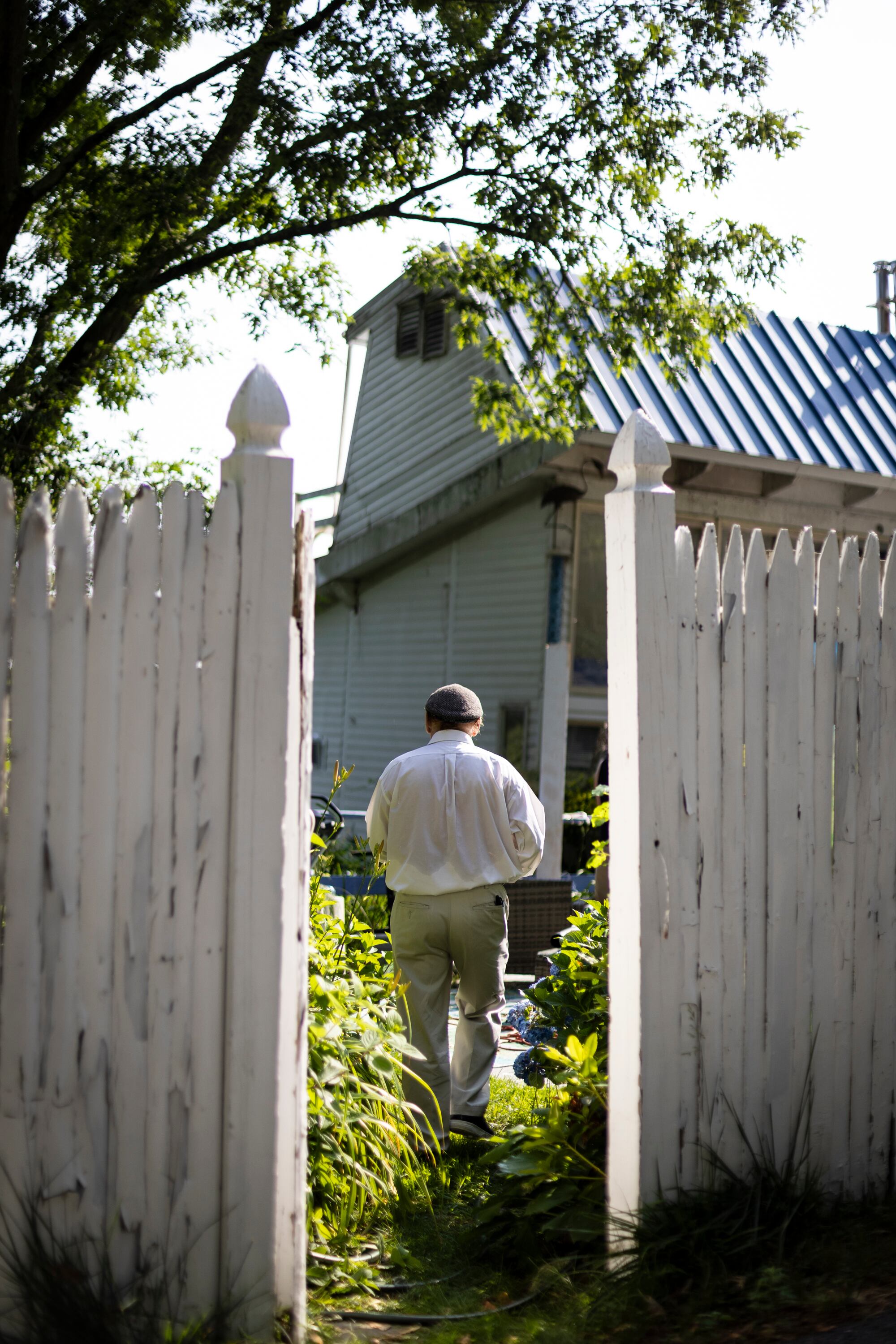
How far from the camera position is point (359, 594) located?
16328mm

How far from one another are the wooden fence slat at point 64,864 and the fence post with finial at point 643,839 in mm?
1464

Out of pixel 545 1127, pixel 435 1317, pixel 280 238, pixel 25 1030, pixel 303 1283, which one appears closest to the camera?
pixel 25 1030

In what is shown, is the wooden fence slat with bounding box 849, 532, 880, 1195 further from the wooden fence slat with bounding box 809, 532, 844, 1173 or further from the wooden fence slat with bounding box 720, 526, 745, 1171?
the wooden fence slat with bounding box 720, 526, 745, 1171

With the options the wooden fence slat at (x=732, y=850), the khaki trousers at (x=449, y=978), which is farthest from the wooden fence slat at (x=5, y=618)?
the khaki trousers at (x=449, y=978)

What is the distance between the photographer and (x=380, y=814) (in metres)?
5.41

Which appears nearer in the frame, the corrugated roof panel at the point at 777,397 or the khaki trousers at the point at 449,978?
the khaki trousers at the point at 449,978

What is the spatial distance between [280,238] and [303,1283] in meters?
7.96

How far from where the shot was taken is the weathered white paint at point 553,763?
1133 cm

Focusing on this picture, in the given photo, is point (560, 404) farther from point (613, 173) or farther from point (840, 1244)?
point (840, 1244)

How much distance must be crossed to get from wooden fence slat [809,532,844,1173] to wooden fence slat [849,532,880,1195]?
12cm

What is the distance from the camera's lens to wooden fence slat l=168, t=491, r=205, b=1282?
9.71ft

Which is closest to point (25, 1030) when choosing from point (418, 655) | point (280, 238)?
point (280, 238)

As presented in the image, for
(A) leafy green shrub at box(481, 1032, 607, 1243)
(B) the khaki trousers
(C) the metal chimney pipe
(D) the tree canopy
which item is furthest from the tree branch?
(C) the metal chimney pipe

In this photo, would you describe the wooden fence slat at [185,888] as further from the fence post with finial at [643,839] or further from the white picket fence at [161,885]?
the fence post with finial at [643,839]
